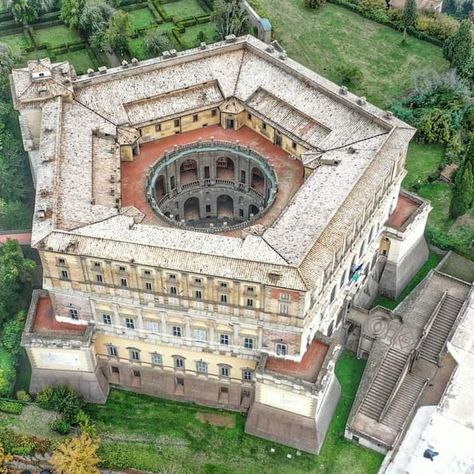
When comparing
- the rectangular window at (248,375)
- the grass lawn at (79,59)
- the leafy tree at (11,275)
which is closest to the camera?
the rectangular window at (248,375)

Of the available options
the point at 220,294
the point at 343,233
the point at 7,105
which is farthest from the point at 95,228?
the point at 7,105

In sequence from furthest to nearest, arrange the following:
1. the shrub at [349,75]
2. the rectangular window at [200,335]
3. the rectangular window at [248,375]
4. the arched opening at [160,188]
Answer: the shrub at [349,75] → the arched opening at [160,188] → the rectangular window at [248,375] → the rectangular window at [200,335]

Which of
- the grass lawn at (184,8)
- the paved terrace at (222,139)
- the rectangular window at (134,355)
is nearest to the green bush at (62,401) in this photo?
the rectangular window at (134,355)

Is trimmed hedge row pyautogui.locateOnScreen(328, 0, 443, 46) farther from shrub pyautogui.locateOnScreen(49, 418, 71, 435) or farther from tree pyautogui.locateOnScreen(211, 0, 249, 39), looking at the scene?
shrub pyautogui.locateOnScreen(49, 418, 71, 435)

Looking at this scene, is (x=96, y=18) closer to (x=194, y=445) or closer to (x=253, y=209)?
(x=253, y=209)

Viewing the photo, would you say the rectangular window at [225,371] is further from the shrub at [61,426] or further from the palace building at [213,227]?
the shrub at [61,426]
